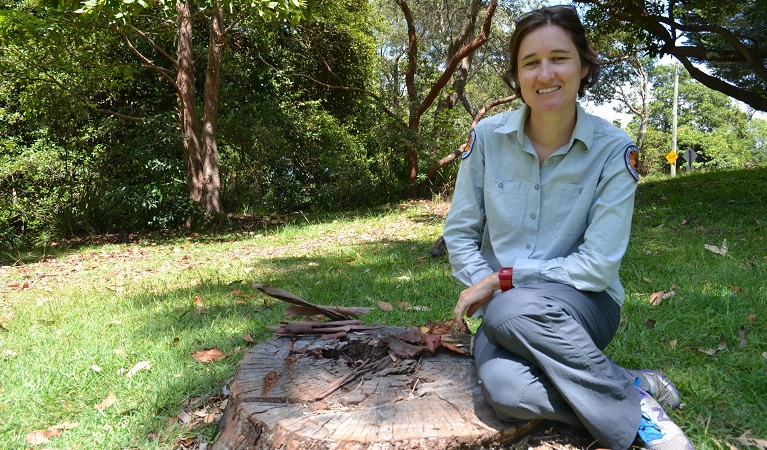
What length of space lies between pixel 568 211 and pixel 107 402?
7.18 ft

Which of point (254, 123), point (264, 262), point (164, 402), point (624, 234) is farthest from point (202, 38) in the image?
point (624, 234)

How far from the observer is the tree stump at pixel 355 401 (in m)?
1.80

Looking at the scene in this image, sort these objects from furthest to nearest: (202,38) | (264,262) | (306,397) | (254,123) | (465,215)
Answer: (202,38)
(254,123)
(264,262)
(465,215)
(306,397)

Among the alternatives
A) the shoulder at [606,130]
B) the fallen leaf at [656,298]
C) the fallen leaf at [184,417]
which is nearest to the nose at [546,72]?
the shoulder at [606,130]

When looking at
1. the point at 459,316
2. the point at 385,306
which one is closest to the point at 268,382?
the point at 459,316

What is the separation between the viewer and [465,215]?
2.41 metres

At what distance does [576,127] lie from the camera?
2.22m

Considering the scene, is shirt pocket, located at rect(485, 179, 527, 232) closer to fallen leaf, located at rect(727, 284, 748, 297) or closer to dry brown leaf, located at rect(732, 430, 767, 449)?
dry brown leaf, located at rect(732, 430, 767, 449)

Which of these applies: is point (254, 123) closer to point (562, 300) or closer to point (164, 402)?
point (164, 402)

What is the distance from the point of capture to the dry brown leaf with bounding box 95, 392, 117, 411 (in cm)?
260

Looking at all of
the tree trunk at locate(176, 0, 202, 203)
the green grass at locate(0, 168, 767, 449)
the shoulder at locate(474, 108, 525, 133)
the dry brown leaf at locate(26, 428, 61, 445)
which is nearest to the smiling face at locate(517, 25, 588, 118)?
the shoulder at locate(474, 108, 525, 133)

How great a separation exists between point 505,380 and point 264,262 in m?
4.52

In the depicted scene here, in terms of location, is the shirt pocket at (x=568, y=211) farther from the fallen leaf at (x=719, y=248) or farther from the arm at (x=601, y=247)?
the fallen leaf at (x=719, y=248)

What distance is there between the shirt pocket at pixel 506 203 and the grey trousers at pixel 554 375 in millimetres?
347
